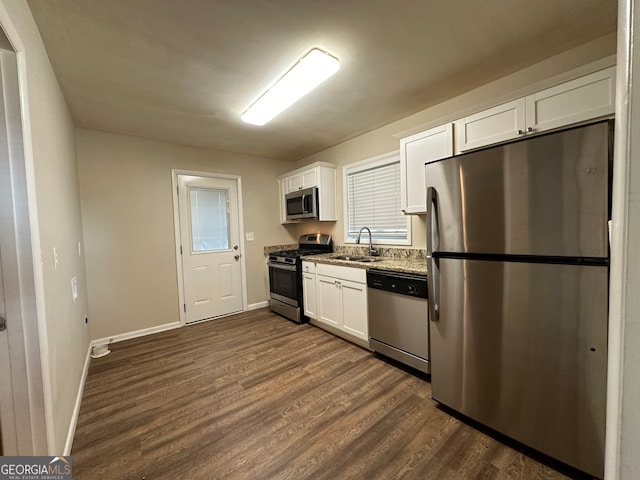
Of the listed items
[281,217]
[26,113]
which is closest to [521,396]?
[26,113]

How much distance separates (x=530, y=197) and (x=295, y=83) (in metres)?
1.78

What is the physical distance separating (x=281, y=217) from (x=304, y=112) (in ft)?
6.81

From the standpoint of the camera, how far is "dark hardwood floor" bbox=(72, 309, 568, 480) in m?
1.38

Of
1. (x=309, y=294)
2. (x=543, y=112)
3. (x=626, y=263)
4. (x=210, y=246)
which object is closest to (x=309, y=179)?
(x=309, y=294)

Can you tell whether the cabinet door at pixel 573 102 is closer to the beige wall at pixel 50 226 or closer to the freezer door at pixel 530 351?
the freezer door at pixel 530 351

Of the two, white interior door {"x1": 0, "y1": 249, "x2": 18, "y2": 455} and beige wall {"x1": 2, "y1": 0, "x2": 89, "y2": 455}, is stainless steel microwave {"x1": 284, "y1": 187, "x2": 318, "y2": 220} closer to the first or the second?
beige wall {"x1": 2, "y1": 0, "x2": 89, "y2": 455}

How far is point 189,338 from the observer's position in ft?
10.2

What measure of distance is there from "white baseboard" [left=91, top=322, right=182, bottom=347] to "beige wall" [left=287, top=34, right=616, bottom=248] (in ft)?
8.04

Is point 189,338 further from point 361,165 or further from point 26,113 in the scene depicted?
point 361,165

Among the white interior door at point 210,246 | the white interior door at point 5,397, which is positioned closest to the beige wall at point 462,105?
the white interior door at point 210,246

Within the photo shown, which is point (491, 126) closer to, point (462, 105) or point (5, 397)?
point (462, 105)

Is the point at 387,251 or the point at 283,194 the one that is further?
the point at 283,194

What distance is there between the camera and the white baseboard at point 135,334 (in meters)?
2.94

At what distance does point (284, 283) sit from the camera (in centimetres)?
369
